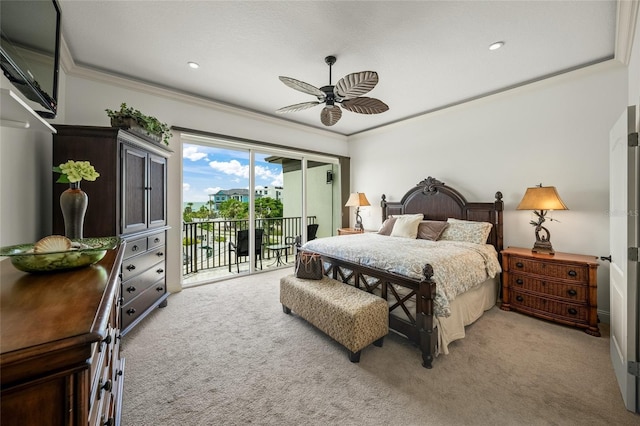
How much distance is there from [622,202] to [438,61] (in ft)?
6.94

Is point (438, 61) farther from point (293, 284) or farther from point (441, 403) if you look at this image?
point (441, 403)

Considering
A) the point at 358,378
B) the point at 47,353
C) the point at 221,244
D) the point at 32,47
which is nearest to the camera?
the point at 47,353

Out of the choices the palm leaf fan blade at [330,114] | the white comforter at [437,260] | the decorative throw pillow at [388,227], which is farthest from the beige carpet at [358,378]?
the palm leaf fan blade at [330,114]

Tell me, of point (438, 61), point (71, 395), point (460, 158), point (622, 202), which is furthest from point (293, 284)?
point (460, 158)

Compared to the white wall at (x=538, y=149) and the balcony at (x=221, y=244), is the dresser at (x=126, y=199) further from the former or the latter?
the white wall at (x=538, y=149)

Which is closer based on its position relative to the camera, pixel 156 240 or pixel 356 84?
pixel 356 84

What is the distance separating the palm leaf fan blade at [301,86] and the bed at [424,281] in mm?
1720

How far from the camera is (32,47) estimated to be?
1296 mm

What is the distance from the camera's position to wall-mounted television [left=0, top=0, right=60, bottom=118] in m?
1.07

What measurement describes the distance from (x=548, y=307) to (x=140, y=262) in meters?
4.42

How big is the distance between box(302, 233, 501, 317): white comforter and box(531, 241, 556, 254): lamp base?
17.9 inches

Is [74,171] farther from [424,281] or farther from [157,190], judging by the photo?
[424,281]

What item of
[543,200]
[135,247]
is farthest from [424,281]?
[135,247]

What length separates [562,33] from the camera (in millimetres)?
2348
